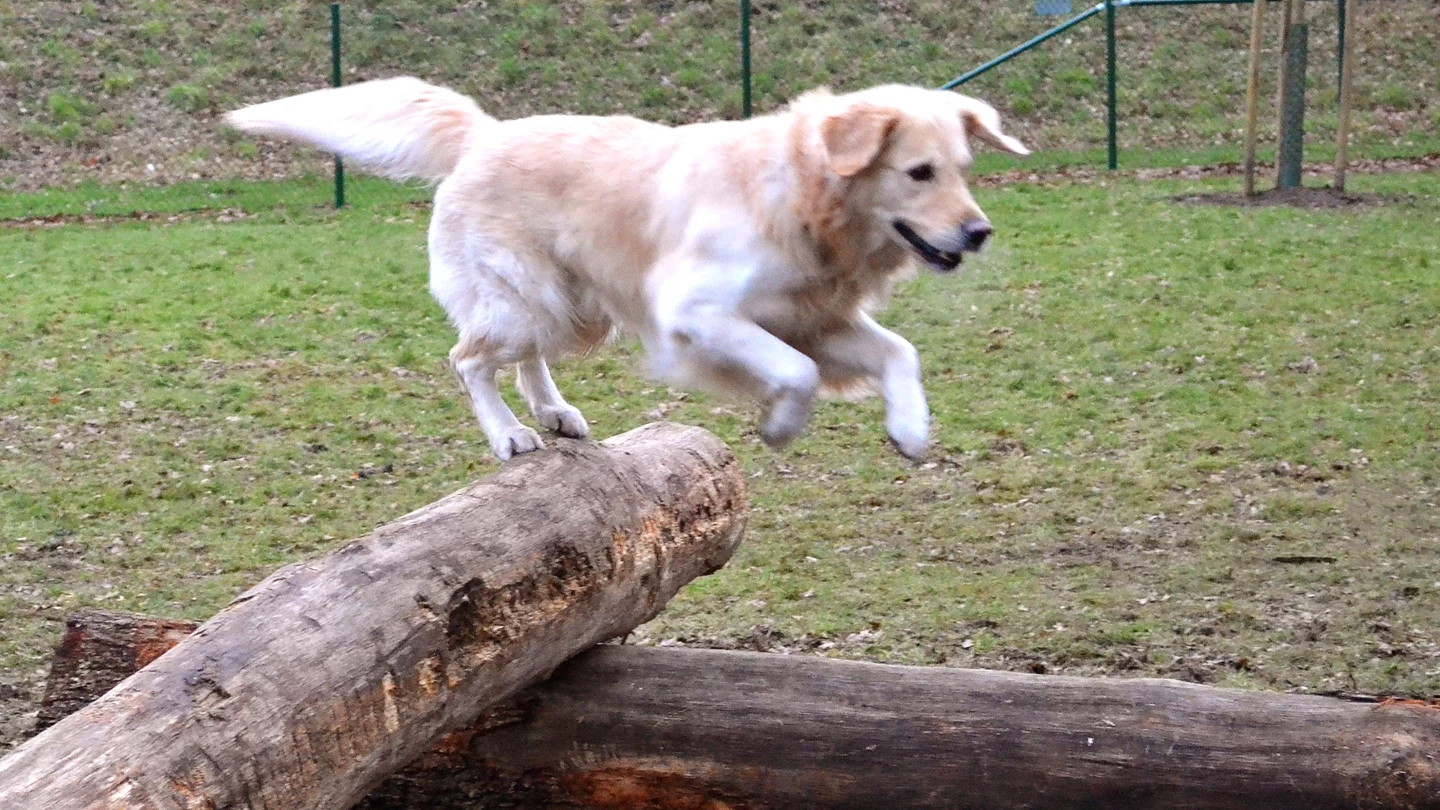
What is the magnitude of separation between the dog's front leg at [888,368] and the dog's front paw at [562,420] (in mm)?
1074

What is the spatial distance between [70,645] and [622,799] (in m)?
1.69

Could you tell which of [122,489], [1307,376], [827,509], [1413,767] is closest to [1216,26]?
[1307,376]

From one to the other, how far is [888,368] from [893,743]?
136cm

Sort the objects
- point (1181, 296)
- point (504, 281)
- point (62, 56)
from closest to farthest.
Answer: point (504, 281), point (1181, 296), point (62, 56)

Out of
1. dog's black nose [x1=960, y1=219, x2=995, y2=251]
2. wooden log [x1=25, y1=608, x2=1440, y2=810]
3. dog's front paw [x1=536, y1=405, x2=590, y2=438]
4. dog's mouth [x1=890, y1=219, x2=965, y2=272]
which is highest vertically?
dog's black nose [x1=960, y1=219, x2=995, y2=251]

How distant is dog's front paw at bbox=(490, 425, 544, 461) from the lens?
5141 mm

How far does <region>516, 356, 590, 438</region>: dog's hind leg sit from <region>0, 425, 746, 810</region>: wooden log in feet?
1.82

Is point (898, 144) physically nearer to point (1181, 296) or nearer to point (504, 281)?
point (504, 281)

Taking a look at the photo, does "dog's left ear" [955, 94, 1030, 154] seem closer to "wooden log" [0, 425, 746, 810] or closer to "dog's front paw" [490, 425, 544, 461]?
"wooden log" [0, 425, 746, 810]

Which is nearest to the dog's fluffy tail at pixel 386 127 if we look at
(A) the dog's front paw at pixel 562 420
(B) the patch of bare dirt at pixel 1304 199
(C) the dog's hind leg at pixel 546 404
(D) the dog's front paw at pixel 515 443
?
(C) the dog's hind leg at pixel 546 404

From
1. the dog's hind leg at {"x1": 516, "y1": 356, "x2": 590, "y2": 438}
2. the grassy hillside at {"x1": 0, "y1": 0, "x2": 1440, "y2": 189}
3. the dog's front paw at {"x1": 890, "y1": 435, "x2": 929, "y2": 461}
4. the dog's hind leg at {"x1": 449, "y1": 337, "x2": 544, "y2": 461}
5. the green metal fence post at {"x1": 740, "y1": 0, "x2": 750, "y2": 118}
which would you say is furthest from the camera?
the grassy hillside at {"x1": 0, "y1": 0, "x2": 1440, "y2": 189}

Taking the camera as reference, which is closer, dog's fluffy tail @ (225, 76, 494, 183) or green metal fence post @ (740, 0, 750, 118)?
dog's fluffy tail @ (225, 76, 494, 183)

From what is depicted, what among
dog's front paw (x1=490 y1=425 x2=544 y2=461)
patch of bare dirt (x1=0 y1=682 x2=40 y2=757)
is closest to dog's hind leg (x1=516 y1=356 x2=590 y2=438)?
dog's front paw (x1=490 y1=425 x2=544 y2=461)

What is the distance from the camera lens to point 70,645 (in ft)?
14.1
